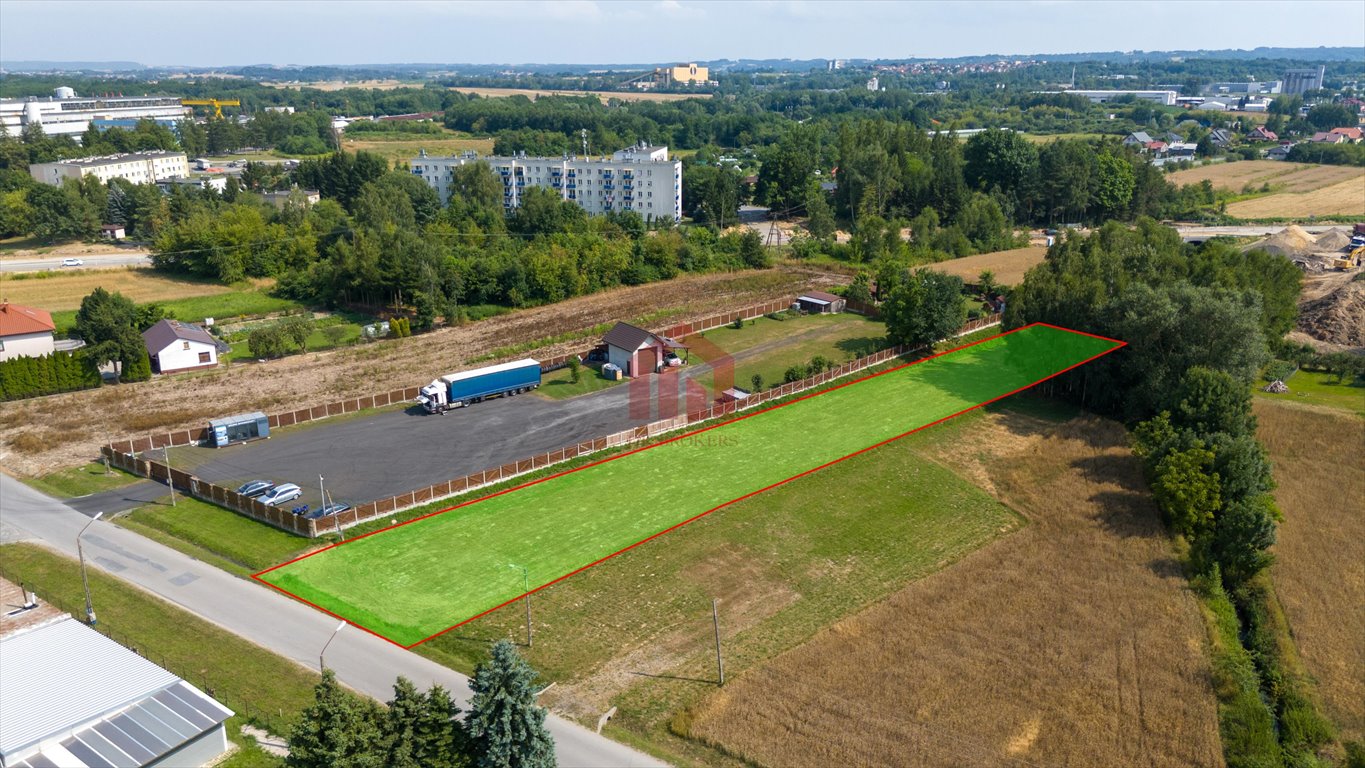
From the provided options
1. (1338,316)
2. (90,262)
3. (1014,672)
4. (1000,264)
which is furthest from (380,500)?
(90,262)

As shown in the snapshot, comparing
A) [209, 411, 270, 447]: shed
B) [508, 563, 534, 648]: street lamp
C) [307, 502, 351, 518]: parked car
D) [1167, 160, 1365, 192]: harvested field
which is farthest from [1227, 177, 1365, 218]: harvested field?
[307, 502, 351, 518]: parked car

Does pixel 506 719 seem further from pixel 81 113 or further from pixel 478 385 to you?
pixel 81 113

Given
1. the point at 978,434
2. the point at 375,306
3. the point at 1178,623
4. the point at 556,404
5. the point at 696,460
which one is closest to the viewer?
the point at 1178,623

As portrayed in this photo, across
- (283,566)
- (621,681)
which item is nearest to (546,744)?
(621,681)

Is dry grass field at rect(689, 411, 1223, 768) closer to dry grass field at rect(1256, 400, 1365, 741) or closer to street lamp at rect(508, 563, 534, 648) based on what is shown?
dry grass field at rect(1256, 400, 1365, 741)

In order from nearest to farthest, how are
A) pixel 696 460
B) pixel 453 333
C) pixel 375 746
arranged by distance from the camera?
pixel 375 746 < pixel 696 460 < pixel 453 333

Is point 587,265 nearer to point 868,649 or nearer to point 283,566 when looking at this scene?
point 283,566
